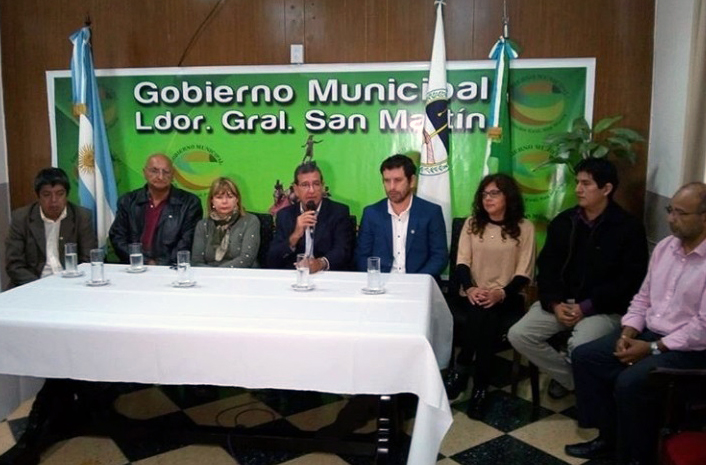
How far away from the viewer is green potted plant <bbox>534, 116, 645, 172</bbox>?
3.29 m

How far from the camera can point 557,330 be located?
2912 millimetres

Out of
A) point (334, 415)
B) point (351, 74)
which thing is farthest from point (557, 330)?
point (351, 74)

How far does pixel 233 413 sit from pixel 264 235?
1.21 m

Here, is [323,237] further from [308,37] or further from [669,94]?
[669,94]

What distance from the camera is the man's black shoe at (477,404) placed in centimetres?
283

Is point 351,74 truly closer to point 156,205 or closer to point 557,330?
point 156,205

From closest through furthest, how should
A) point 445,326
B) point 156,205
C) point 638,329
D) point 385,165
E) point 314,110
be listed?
point 638,329 < point 445,326 < point 385,165 < point 156,205 < point 314,110

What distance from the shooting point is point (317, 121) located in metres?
4.01

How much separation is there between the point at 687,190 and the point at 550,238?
2.95 ft

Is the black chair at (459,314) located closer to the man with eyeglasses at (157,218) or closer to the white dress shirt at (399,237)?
the white dress shirt at (399,237)

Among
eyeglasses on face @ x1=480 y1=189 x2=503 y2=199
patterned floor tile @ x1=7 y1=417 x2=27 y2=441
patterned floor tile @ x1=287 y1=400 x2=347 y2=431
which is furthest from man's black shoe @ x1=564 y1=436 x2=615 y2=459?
patterned floor tile @ x1=7 y1=417 x2=27 y2=441

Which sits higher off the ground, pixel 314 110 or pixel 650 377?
pixel 314 110

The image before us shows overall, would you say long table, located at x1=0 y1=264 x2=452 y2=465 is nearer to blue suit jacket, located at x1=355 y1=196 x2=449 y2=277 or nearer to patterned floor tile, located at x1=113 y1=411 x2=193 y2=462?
patterned floor tile, located at x1=113 y1=411 x2=193 y2=462

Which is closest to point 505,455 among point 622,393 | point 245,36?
point 622,393
